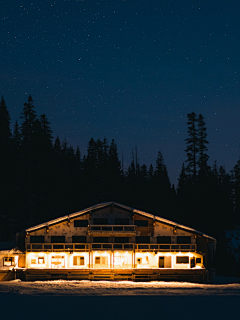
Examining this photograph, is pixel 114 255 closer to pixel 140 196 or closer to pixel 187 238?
pixel 187 238

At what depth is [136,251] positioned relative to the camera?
43562 mm

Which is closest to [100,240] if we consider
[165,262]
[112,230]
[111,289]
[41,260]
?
[112,230]

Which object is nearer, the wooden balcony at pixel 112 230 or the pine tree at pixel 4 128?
the wooden balcony at pixel 112 230

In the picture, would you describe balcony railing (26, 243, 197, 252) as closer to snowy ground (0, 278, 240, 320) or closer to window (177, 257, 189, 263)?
window (177, 257, 189, 263)

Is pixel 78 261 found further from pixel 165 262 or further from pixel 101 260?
pixel 165 262

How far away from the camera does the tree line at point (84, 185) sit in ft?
199

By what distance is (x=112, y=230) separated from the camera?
143 feet

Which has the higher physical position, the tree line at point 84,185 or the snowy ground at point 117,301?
the tree line at point 84,185

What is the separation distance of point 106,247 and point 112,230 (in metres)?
1.84

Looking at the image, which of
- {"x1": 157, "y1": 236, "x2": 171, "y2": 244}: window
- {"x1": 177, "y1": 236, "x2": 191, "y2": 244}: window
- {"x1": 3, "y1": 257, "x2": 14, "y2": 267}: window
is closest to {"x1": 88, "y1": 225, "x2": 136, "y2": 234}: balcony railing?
{"x1": 157, "y1": 236, "x2": 171, "y2": 244}: window

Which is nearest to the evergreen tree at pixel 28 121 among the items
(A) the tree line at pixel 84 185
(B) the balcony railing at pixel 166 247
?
(A) the tree line at pixel 84 185

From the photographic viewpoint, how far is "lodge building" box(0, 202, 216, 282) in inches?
1706

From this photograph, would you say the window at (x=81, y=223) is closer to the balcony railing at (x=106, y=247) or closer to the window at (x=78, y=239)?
the window at (x=78, y=239)

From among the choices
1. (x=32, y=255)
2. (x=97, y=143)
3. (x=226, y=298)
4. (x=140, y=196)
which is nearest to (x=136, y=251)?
(x=32, y=255)
